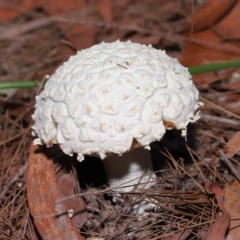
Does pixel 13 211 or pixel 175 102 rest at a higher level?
pixel 175 102

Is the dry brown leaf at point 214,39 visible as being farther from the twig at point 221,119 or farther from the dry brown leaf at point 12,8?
the dry brown leaf at point 12,8

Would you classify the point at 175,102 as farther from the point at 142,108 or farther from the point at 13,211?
the point at 13,211

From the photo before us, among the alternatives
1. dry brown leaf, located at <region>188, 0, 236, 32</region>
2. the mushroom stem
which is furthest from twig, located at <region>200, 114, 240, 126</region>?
dry brown leaf, located at <region>188, 0, 236, 32</region>

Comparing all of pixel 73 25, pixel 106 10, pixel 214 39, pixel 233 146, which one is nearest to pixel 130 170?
pixel 233 146

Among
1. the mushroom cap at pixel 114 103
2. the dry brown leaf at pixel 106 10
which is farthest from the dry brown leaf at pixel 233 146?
the dry brown leaf at pixel 106 10

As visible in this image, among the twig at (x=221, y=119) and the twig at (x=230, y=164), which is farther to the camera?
the twig at (x=221, y=119)

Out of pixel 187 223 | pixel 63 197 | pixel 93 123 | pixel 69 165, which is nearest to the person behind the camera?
pixel 93 123

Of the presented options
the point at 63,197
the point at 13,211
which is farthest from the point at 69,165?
the point at 13,211

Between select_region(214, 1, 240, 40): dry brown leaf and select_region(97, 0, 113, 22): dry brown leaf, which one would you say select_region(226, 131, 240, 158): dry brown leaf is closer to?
select_region(214, 1, 240, 40): dry brown leaf
